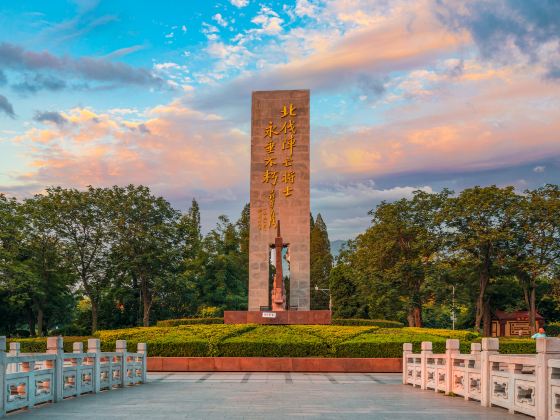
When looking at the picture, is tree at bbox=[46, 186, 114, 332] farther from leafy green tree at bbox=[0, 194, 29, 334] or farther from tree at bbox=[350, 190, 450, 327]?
tree at bbox=[350, 190, 450, 327]

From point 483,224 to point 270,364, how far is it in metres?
20.8

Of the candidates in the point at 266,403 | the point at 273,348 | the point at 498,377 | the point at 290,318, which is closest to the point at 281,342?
the point at 273,348

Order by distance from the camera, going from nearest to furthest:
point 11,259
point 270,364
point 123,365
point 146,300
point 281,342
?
point 123,365 → point 270,364 → point 281,342 → point 11,259 → point 146,300

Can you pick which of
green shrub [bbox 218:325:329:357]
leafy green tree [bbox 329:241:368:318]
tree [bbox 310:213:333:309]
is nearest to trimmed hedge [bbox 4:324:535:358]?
green shrub [bbox 218:325:329:357]

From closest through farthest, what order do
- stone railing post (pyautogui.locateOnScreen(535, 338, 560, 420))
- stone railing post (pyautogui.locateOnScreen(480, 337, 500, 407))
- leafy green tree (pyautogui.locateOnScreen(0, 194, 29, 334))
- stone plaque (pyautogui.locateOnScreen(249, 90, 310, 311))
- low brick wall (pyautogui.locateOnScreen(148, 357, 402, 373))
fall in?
stone railing post (pyautogui.locateOnScreen(535, 338, 560, 420)) → stone railing post (pyautogui.locateOnScreen(480, 337, 500, 407)) → low brick wall (pyautogui.locateOnScreen(148, 357, 402, 373)) → stone plaque (pyautogui.locateOnScreen(249, 90, 310, 311)) → leafy green tree (pyautogui.locateOnScreen(0, 194, 29, 334))

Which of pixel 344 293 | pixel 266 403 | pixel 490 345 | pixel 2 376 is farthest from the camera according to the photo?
pixel 344 293

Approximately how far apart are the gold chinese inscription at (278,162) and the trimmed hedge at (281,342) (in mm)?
11084

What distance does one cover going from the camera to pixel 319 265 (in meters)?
69.6

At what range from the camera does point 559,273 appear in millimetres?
39219

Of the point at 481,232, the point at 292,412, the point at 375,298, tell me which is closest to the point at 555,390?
the point at 292,412

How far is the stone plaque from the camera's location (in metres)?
37.2

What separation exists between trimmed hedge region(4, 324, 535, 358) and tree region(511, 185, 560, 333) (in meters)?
13.5

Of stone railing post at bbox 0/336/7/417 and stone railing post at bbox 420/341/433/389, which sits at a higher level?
stone railing post at bbox 0/336/7/417

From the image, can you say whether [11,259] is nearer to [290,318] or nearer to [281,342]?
[290,318]
